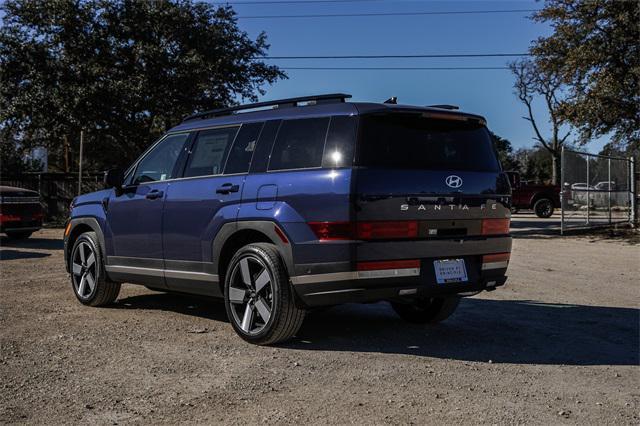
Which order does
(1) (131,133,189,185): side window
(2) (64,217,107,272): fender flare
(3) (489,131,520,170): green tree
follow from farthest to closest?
(3) (489,131,520,170): green tree → (2) (64,217,107,272): fender flare → (1) (131,133,189,185): side window

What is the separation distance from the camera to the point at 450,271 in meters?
5.46

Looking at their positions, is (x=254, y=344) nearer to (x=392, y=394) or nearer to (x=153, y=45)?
(x=392, y=394)

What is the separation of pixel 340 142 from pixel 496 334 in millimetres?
2460

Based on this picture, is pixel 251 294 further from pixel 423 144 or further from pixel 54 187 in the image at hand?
pixel 54 187

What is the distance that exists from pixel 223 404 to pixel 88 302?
13.1ft

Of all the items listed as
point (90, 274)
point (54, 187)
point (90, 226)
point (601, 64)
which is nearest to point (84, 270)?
point (90, 274)

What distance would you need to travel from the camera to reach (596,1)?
1736 centimetres

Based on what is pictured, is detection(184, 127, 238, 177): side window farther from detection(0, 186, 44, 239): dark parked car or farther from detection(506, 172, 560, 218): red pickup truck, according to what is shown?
detection(506, 172, 560, 218): red pickup truck

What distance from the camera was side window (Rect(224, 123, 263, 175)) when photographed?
19.4ft

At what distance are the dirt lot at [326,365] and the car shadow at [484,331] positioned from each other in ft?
0.06

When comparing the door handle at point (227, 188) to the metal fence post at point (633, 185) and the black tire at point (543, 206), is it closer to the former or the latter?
the metal fence post at point (633, 185)

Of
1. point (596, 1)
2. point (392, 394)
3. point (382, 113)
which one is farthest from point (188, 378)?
point (596, 1)

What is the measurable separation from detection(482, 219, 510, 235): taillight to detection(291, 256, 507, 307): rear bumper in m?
0.63

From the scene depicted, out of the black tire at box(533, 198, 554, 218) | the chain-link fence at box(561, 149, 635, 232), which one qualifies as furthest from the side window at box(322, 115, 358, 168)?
the black tire at box(533, 198, 554, 218)
